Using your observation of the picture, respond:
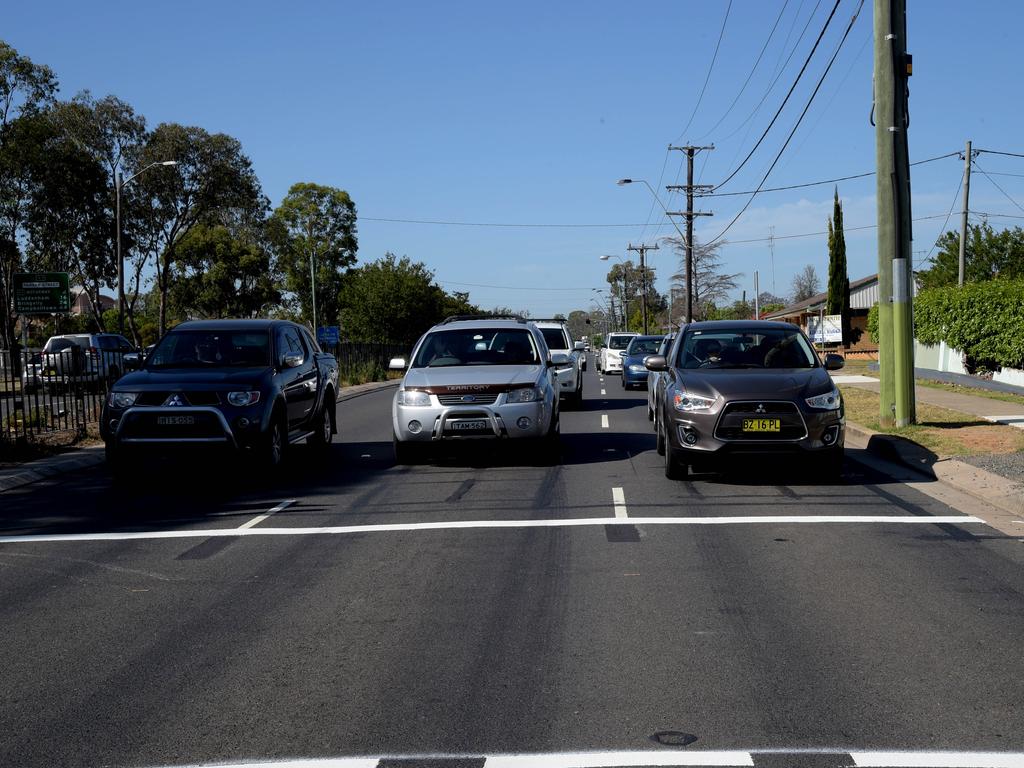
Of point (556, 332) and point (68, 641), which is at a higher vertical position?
point (556, 332)

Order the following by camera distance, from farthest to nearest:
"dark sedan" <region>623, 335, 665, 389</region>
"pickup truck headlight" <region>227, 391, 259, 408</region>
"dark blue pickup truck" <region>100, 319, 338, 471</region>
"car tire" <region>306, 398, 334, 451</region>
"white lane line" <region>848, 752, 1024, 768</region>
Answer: "dark sedan" <region>623, 335, 665, 389</region>
"car tire" <region>306, 398, 334, 451</region>
"pickup truck headlight" <region>227, 391, 259, 408</region>
"dark blue pickup truck" <region>100, 319, 338, 471</region>
"white lane line" <region>848, 752, 1024, 768</region>

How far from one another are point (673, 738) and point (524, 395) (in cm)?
869

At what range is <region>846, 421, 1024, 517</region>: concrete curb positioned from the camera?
32.1 feet

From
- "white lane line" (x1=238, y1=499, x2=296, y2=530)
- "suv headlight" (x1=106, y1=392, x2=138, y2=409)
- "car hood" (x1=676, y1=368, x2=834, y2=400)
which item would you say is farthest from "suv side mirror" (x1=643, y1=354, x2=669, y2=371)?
"suv headlight" (x1=106, y1=392, x2=138, y2=409)

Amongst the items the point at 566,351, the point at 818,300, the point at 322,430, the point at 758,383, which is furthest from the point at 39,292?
the point at 818,300

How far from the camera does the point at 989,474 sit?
35.8ft

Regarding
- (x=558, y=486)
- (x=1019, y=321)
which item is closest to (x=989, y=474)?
(x=558, y=486)

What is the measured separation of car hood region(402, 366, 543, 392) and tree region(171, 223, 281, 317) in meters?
47.8

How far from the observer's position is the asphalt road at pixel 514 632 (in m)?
4.23

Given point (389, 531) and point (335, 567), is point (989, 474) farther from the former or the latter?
point (335, 567)

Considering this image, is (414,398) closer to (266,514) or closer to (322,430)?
(322,430)

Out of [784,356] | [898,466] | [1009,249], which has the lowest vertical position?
[898,466]

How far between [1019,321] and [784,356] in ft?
43.1

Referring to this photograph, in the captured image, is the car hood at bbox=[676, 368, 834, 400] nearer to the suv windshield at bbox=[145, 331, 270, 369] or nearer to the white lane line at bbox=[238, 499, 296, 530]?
the white lane line at bbox=[238, 499, 296, 530]
